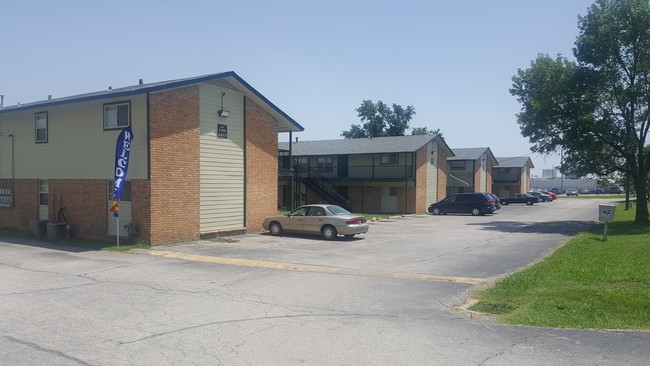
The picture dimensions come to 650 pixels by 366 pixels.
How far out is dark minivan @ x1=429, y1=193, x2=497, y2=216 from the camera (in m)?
36.2

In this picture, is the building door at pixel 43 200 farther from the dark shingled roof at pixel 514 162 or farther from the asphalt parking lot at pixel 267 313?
the dark shingled roof at pixel 514 162

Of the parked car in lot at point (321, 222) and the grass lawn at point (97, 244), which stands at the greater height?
the parked car in lot at point (321, 222)

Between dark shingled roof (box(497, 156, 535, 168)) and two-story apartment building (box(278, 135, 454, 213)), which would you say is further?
dark shingled roof (box(497, 156, 535, 168))

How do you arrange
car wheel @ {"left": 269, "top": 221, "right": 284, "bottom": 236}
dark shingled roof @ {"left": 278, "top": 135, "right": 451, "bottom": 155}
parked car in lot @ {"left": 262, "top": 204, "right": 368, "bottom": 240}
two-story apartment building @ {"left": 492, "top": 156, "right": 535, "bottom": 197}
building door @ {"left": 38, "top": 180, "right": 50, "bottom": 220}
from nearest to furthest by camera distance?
parked car in lot @ {"left": 262, "top": 204, "right": 368, "bottom": 240}, building door @ {"left": 38, "top": 180, "right": 50, "bottom": 220}, car wheel @ {"left": 269, "top": 221, "right": 284, "bottom": 236}, dark shingled roof @ {"left": 278, "top": 135, "right": 451, "bottom": 155}, two-story apartment building @ {"left": 492, "top": 156, "right": 535, "bottom": 197}

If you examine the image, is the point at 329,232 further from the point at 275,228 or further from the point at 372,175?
the point at 372,175

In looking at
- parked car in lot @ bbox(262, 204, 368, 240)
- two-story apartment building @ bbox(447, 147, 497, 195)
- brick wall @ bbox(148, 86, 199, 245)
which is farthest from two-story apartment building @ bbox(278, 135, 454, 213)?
brick wall @ bbox(148, 86, 199, 245)

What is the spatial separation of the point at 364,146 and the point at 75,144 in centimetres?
2585

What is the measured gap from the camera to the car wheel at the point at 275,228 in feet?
67.8

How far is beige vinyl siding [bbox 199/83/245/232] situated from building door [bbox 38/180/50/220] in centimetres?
717

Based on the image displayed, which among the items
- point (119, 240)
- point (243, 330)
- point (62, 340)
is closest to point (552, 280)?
point (243, 330)

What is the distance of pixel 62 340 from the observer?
257 inches

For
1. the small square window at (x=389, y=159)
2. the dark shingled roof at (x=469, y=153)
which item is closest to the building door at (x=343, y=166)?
the small square window at (x=389, y=159)

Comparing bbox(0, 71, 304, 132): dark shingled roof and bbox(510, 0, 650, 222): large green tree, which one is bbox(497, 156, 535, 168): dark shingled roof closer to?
bbox(510, 0, 650, 222): large green tree

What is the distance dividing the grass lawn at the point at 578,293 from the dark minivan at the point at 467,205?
72.8 feet
